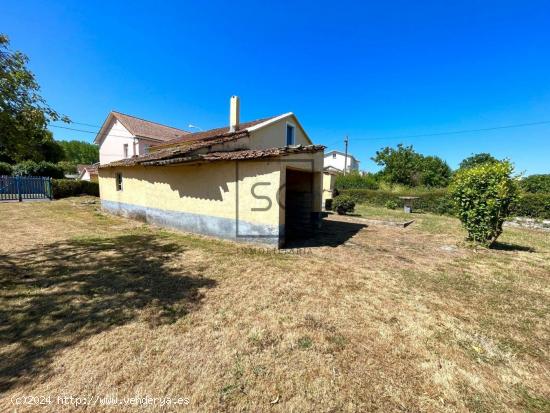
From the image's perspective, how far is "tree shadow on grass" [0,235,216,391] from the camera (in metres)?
2.91

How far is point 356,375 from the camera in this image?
8.57 feet

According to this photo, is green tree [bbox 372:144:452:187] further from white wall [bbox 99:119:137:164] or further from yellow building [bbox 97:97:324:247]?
white wall [bbox 99:119:137:164]

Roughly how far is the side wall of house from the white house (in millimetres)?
12084

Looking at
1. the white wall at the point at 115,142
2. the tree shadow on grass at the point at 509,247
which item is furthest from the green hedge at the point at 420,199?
the white wall at the point at 115,142

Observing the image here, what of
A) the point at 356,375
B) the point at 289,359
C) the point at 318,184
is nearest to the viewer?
the point at 356,375

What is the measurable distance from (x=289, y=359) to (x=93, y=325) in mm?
2842

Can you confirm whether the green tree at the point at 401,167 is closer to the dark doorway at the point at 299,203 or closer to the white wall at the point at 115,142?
the dark doorway at the point at 299,203

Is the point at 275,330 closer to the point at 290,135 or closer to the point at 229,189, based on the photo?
the point at 229,189

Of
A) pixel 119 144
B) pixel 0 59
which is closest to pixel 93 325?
pixel 0 59

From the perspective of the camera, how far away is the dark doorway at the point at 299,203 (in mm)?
10206

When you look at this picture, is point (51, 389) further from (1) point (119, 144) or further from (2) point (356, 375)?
(1) point (119, 144)

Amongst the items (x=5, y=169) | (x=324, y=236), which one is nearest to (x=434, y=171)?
(x=324, y=236)

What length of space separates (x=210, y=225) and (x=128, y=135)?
63.6 ft

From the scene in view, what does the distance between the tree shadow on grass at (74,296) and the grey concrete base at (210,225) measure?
2018 millimetres
